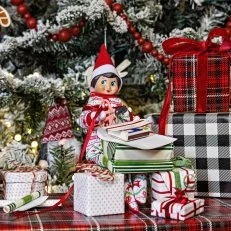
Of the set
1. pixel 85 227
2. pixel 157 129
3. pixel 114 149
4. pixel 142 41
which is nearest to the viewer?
pixel 85 227

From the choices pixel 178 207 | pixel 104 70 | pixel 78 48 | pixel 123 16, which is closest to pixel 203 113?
pixel 104 70

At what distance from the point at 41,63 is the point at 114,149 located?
882mm

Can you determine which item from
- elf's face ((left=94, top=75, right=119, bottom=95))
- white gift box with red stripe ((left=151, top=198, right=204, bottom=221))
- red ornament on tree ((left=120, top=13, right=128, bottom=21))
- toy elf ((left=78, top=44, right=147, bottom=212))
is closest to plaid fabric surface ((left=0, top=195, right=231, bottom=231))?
white gift box with red stripe ((left=151, top=198, right=204, bottom=221))

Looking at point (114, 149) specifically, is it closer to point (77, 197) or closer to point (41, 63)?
point (77, 197)

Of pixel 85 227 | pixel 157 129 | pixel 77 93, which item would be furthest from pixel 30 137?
pixel 85 227

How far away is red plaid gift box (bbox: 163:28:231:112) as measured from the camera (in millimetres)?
1386

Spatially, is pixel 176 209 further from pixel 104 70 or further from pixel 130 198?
pixel 104 70

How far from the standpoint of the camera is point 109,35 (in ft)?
6.21

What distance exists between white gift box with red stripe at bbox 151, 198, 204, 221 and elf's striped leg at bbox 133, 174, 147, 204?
0.21 ft

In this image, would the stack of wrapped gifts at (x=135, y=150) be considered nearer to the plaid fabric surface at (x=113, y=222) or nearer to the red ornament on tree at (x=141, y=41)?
the plaid fabric surface at (x=113, y=222)

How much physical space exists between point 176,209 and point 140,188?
0.12 metres

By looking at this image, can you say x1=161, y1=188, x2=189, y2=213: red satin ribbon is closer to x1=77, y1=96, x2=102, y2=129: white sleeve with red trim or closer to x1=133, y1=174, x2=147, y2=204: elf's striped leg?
x1=133, y1=174, x2=147, y2=204: elf's striped leg

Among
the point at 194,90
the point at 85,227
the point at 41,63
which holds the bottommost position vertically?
the point at 85,227

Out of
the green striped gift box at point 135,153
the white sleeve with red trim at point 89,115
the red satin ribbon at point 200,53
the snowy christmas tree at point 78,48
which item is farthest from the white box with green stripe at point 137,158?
the snowy christmas tree at point 78,48
